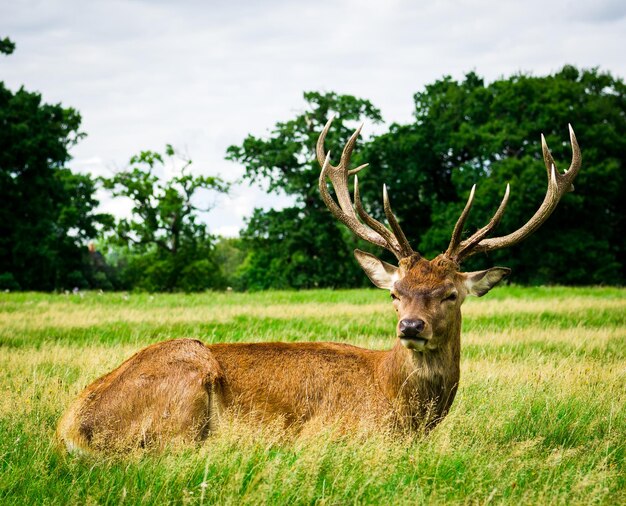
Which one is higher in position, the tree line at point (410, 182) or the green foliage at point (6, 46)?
the green foliage at point (6, 46)

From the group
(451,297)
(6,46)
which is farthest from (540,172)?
(451,297)

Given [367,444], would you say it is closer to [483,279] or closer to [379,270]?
[379,270]

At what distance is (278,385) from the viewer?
4879 millimetres

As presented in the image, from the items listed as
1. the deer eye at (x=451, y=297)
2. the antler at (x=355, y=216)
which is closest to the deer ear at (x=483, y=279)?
the deer eye at (x=451, y=297)

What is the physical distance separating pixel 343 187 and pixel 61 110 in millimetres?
31091

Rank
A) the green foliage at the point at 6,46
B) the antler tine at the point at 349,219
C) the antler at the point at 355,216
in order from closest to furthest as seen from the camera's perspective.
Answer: the antler at the point at 355,216 < the antler tine at the point at 349,219 < the green foliage at the point at 6,46

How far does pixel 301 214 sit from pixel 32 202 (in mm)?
12327

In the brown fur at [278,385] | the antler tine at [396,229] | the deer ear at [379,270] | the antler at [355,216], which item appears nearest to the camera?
the brown fur at [278,385]

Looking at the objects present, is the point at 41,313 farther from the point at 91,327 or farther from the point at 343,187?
the point at 343,187

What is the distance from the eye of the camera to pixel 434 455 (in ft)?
13.4

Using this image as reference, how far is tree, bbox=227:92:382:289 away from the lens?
32.7 meters

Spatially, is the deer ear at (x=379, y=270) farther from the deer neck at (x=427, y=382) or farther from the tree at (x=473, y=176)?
the tree at (x=473, y=176)

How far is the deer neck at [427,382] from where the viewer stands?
4.79m

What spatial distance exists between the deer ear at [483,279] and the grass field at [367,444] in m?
0.92
